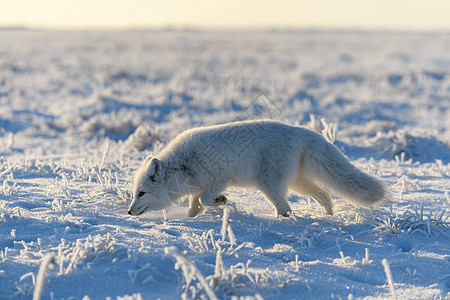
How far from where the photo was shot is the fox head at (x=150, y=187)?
435cm

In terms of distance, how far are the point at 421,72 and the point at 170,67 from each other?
1174cm

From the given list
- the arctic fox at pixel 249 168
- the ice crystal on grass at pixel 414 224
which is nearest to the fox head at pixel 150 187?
the arctic fox at pixel 249 168

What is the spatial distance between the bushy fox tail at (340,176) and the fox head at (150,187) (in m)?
1.32

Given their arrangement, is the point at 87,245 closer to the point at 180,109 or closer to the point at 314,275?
the point at 314,275

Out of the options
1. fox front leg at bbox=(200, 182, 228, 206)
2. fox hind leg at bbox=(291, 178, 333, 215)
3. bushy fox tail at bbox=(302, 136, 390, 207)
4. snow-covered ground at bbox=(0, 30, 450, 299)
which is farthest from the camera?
fox hind leg at bbox=(291, 178, 333, 215)

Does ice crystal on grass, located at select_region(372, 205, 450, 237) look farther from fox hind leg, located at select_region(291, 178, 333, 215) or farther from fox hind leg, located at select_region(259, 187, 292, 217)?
fox hind leg, located at select_region(259, 187, 292, 217)

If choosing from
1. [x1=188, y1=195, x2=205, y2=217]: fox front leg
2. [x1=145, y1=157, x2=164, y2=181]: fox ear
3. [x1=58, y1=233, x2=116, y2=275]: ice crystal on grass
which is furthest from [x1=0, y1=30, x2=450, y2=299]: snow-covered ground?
[x1=145, y1=157, x2=164, y2=181]: fox ear

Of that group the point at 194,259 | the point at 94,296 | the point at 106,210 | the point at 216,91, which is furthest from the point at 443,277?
the point at 216,91

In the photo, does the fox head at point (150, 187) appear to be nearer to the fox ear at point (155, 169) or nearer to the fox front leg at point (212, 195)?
the fox ear at point (155, 169)

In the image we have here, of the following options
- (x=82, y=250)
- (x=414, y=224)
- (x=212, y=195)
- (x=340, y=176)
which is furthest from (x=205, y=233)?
(x=414, y=224)

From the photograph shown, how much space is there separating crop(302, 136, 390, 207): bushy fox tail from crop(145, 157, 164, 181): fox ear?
131 centimetres

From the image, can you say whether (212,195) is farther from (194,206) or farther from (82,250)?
(82,250)

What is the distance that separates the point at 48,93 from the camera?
1570 cm

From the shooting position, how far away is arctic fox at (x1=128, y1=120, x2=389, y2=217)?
4.25 metres
